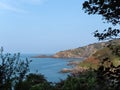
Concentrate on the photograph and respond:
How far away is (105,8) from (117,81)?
189cm

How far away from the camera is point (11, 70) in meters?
8.89

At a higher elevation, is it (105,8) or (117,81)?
(105,8)

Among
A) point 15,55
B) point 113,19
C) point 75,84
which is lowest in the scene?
point 75,84

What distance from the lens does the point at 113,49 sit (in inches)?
376

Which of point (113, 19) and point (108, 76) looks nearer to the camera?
point (108, 76)

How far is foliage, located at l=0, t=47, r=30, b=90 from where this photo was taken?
8820 mm

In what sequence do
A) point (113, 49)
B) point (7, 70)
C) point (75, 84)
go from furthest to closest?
point (75, 84), point (113, 49), point (7, 70)

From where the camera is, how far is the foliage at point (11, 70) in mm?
8820

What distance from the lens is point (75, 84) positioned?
1372cm

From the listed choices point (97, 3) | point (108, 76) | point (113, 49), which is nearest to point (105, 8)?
point (97, 3)

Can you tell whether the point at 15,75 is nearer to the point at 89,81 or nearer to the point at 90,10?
the point at 90,10

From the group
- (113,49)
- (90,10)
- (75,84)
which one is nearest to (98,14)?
(90,10)

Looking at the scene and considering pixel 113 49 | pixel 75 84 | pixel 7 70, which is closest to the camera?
pixel 7 70

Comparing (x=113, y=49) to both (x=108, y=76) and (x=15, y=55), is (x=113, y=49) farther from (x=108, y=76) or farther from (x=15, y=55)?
(x=15, y=55)
